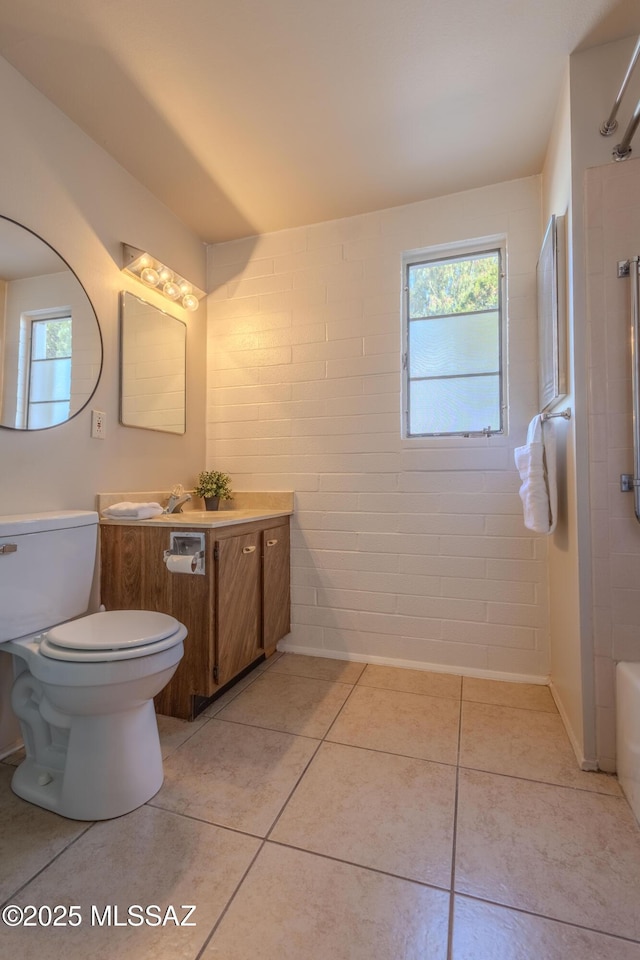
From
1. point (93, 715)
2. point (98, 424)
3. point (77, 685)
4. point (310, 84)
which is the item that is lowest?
point (93, 715)

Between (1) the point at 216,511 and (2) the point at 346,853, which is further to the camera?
(1) the point at 216,511

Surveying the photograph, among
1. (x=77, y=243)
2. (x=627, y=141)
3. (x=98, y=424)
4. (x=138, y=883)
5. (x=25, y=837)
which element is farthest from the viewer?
(x=98, y=424)

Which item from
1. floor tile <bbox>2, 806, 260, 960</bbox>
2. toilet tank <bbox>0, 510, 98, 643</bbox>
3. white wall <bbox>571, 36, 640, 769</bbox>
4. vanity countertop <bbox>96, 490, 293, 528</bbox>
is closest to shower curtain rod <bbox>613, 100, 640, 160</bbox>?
white wall <bbox>571, 36, 640, 769</bbox>

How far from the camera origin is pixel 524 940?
89cm

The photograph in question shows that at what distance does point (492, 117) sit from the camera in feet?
5.71

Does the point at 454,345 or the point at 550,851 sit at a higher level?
the point at 454,345

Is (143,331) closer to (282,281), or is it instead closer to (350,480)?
(282,281)

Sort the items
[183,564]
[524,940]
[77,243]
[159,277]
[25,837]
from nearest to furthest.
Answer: [524,940], [25,837], [183,564], [77,243], [159,277]

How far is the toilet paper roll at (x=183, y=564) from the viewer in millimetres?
1639

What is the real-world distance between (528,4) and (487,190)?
0.82 metres

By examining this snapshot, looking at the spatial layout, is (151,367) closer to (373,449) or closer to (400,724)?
(373,449)

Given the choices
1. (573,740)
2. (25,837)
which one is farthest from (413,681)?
(25,837)

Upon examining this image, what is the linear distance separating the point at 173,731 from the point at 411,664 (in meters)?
1.18

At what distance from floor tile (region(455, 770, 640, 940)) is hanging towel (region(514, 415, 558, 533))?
0.87 m
